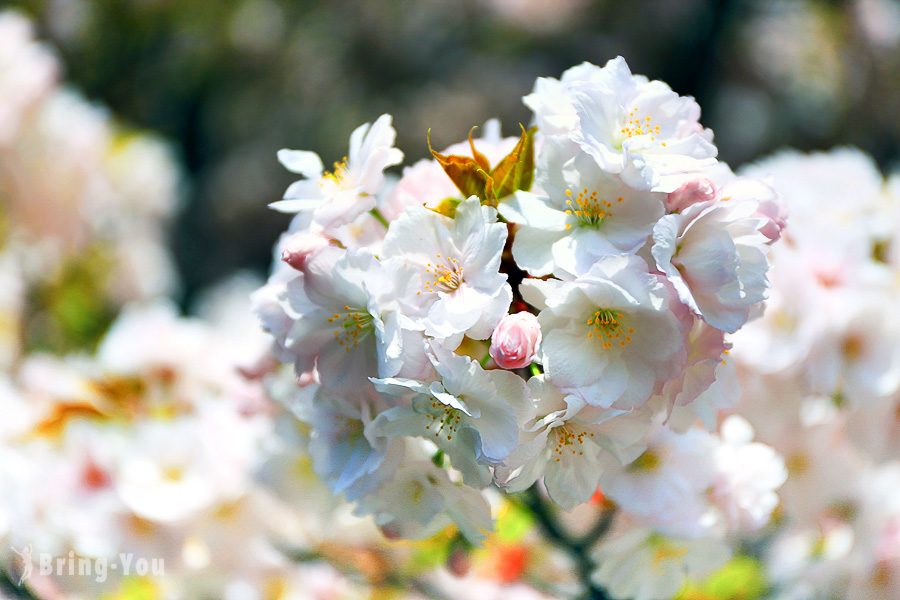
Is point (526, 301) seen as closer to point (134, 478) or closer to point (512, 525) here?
point (512, 525)

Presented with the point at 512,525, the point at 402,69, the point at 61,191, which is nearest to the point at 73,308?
the point at 61,191

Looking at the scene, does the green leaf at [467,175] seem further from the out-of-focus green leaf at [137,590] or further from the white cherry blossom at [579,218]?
the out-of-focus green leaf at [137,590]

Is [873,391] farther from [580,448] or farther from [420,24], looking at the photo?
[420,24]

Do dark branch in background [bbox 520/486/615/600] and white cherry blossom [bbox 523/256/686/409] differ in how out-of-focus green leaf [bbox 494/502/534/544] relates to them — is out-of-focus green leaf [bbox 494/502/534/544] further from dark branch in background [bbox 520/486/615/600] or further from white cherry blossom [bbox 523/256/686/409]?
white cherry blossom [bbox 523/256/686/409]

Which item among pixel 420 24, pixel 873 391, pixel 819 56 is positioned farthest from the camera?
pixel 420 24

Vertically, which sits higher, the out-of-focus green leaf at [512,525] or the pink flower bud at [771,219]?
the pink flower bud at [771,219]

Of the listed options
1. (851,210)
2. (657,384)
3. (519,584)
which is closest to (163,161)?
(519,584)

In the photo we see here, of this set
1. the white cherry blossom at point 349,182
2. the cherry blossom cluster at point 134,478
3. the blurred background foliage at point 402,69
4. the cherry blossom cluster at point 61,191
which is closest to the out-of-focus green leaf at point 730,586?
the cherry blossom cluster at point 134,478
